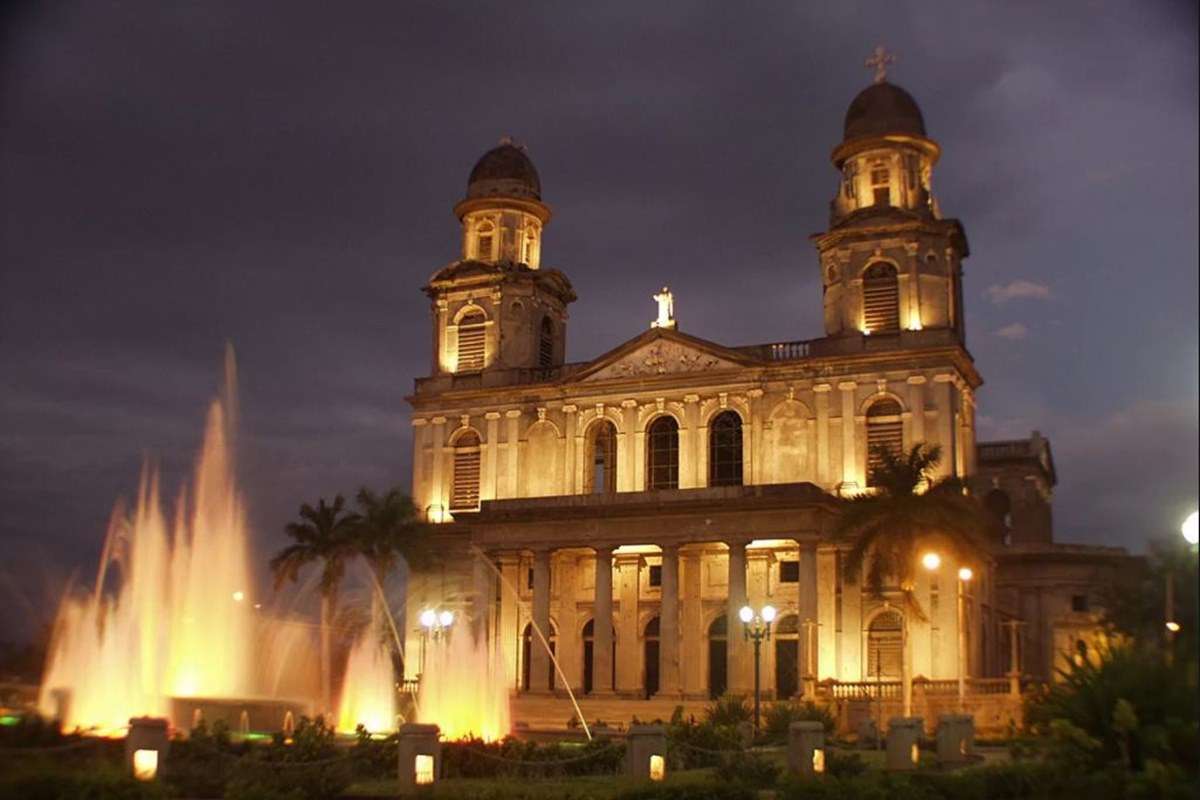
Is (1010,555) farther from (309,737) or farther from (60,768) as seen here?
(60,768)

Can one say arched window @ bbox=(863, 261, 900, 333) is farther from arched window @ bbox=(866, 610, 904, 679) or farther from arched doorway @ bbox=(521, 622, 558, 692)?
arched doorway @ bbox=(521, 622, 558, 692)

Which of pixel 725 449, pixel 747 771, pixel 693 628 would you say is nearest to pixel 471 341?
pixel 725 449

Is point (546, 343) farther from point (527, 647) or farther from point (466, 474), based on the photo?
point (527, 647)

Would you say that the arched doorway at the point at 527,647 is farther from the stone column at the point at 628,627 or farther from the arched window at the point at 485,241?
the arched window at the point at 485,241

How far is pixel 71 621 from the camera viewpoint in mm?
31797

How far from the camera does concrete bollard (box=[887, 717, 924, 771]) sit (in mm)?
24953

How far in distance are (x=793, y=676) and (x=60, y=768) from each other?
31.8 meters

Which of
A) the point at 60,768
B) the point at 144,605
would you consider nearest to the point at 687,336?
the point at 144,605

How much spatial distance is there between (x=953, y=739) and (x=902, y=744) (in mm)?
3015

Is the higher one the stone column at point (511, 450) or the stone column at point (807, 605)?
the stone column at point (511, 450)

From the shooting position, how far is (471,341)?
59.8 m

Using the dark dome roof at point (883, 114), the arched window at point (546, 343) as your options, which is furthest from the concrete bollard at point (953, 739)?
the arched window at point (546, 343)

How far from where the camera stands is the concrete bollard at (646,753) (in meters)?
23.2

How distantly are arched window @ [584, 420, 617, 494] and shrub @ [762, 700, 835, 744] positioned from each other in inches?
661
